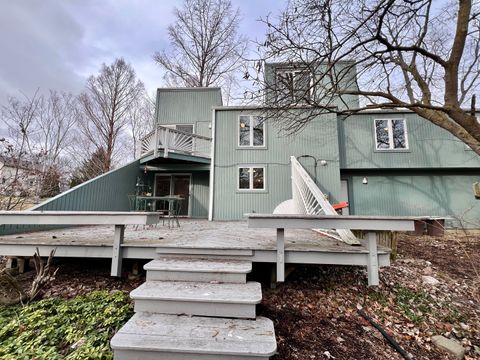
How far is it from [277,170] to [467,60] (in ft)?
24.9

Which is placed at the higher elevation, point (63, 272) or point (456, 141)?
point (456, 141)

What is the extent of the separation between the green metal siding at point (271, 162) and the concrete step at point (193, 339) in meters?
7.21

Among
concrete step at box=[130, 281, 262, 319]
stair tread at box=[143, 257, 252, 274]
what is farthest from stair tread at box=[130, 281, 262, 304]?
stair tread at box=[143, 257, 252, 274]

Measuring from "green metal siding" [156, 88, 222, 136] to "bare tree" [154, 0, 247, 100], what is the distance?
402cm

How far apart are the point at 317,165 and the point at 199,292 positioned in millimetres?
8085

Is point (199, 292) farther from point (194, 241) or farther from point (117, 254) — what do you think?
point (117, 254)

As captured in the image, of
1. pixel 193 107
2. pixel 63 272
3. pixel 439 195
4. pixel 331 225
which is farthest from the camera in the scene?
pixel 193 107

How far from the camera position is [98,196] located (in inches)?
273

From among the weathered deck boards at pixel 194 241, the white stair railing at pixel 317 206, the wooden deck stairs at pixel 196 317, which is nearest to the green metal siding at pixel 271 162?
the white stair railing at pixel 317 206

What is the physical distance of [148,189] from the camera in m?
10.5

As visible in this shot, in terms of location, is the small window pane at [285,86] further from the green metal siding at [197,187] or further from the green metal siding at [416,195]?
the green metal siding at [416,195]

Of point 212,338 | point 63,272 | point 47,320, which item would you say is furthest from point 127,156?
point 212,338

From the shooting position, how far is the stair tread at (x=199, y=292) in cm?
201

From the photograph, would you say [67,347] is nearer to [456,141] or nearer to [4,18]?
[4,18]
